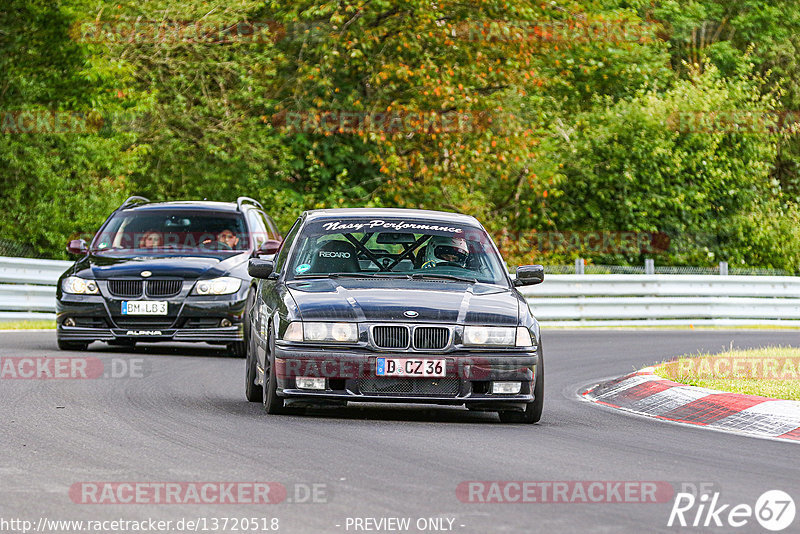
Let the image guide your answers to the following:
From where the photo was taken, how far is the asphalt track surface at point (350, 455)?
264 inches

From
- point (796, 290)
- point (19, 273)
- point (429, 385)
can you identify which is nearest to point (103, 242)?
point (19, 273)

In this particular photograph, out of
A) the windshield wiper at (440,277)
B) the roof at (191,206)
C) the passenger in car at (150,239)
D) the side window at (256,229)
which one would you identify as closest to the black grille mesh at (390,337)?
the windshield wiper at (440,277)

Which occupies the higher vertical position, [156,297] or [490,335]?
[490,335]

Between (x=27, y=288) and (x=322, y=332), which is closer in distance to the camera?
(x=322, y=332)

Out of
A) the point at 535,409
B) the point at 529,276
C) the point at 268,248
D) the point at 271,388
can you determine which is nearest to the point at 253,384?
the point at 271,388

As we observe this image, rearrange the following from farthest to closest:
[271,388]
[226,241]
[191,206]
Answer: [191,206]
[226,241]
[271,388]

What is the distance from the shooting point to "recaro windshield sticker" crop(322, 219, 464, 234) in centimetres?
1172

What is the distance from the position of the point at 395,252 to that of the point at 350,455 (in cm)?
329

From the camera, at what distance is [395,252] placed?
38.1ft

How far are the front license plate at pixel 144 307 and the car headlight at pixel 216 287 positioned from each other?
0.38 metres

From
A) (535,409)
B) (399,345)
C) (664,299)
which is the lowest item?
(664,299)

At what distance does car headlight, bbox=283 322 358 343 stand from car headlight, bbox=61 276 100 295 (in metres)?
6.61

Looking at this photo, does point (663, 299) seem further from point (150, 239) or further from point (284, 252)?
point (284, 252)

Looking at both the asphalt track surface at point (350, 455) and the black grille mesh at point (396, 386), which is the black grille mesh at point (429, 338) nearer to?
the black grille mesh at point (396, 386)
